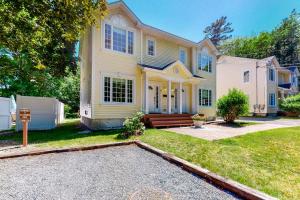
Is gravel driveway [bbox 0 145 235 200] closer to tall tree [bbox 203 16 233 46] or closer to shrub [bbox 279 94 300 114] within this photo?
shrub [bbox 279 94 300 114]

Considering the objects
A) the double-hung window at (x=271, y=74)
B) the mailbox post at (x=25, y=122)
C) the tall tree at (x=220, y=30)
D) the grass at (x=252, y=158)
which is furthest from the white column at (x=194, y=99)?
the tall tree at (x=220, y=30)

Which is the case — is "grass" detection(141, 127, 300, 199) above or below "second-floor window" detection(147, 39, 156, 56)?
below

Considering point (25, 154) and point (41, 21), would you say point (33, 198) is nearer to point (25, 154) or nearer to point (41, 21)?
point (25, 154)

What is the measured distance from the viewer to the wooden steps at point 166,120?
11.8m

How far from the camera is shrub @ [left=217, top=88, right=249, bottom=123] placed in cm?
1377

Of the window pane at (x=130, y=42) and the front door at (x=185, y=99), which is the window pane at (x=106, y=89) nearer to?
the window pane at (x=130, y=42)

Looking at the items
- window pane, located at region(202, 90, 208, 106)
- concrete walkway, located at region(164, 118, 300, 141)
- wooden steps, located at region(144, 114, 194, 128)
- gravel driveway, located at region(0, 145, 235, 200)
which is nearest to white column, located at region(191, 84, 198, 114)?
Result: window pane, located at region(202, 90, 208, 106)

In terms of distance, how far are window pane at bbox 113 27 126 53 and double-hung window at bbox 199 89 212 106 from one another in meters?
8.00

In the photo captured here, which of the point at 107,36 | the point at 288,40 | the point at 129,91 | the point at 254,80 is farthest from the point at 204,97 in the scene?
the point at 288,40

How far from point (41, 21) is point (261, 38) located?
2001 inches

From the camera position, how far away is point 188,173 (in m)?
4.88

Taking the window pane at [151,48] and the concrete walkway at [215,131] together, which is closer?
the concrete walkway at [215,131]

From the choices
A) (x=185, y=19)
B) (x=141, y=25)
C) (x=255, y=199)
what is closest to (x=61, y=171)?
(x=255, y=199)

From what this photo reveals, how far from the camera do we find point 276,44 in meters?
45.7
